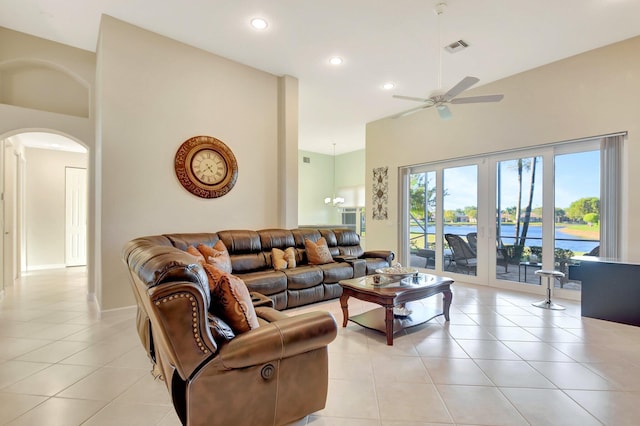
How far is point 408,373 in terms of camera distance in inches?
90.7

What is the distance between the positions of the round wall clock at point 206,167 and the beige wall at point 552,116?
372cm

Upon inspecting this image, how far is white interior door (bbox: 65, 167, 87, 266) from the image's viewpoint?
6965 mm

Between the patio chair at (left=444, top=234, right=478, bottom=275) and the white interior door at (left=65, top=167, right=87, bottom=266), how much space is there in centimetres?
824

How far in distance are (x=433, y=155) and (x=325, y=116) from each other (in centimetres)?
257

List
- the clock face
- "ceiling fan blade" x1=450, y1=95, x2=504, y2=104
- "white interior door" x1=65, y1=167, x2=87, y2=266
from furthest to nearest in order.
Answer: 1. "white interior door" x1=65, y1=167, x2=87, y2=266
2. the clock face
3. "ceiling fan blade" x1=450, y1=95, x2=504, y2=104

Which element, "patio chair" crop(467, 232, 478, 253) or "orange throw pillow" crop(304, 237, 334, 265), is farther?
"patio chair" crop(467, 232, 478, 253)

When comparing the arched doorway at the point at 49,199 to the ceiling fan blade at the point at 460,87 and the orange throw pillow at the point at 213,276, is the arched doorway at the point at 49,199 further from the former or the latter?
the ceiling fan blade at the point at 460,87

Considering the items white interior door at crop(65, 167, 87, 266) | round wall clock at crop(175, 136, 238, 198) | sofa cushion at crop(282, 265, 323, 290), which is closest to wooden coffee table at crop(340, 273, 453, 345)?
sofa cushion at crop(282, 265, 323, 290)

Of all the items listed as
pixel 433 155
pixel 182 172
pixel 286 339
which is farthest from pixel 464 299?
pixel 182 172

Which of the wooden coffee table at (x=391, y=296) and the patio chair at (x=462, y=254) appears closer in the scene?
the wooden coffee table at (x=391, y=296)

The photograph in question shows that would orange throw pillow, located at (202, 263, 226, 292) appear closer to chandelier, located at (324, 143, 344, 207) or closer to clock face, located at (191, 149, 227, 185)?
clock face, located at (191, 149, 227, 185)

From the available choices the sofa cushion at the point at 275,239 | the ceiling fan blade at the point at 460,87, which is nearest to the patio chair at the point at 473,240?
the ceiling fan blade at the point at 460,87

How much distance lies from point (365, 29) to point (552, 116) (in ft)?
10.1

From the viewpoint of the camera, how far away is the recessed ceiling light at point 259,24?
360 centimetres
